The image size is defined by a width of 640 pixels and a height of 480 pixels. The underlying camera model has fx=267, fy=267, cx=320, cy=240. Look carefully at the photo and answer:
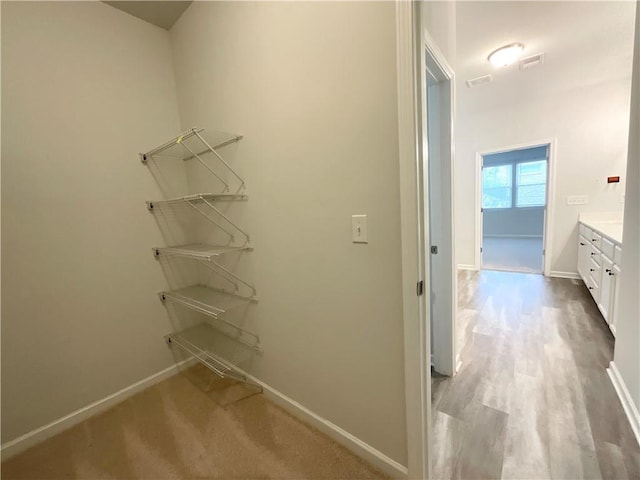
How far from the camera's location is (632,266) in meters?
1.55

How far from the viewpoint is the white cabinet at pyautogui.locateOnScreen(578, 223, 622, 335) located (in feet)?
7.02

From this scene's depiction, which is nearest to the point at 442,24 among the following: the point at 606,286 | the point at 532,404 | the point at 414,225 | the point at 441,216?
the point at 441,216

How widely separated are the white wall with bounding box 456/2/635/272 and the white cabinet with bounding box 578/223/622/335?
0.73 meters

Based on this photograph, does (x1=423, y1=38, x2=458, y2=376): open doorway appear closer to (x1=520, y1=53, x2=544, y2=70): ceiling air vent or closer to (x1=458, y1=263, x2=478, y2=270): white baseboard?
(x1=520, y1=53, x2=544, y2=70): ceiling air vent

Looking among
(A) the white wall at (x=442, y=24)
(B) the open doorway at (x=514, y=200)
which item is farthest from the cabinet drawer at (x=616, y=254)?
(B) the open doorway at (x=514, y=200)

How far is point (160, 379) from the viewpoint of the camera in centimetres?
204

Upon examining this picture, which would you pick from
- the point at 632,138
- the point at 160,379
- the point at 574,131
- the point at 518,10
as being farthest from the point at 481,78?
the point at 160,379

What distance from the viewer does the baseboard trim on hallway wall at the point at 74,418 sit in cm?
148

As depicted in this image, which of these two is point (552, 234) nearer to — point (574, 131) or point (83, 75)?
point (574, 131)

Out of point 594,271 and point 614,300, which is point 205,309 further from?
point 594,271

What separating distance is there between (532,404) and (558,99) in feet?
13.4

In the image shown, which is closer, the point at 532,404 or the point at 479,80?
the point at 532,404

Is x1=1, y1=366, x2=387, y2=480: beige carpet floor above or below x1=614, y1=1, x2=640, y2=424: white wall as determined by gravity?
below

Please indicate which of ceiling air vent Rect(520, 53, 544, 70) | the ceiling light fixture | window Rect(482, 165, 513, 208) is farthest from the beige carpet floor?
window Rect(482, 165, 513, 208)
